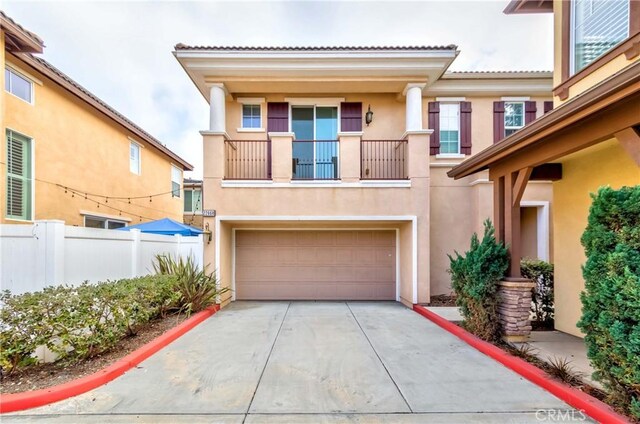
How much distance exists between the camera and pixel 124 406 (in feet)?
11.3

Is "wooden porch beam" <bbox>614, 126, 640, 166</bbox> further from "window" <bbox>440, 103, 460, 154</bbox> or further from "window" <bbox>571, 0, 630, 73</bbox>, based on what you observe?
"window" <bbox>440, 103, 460, 154</bbox>

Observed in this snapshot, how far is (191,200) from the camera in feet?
66.7

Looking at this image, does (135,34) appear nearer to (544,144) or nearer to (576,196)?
(544,144)

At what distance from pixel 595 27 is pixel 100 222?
14.2 m

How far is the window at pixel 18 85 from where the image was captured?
308 inches

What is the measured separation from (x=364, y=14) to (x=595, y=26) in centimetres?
633

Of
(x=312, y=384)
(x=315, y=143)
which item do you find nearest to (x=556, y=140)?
(x=312, y=384)

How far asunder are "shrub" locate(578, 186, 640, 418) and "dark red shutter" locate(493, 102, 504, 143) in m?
7.01

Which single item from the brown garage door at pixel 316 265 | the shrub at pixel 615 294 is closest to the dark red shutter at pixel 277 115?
the brown garage door at pixel 316 265

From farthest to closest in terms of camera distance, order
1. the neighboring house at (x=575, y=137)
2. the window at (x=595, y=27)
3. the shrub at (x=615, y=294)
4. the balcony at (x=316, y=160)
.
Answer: the balcony at (x=316, y=160), the window at (x=595, y=27), the neighboring house at (x=575, y=137), the shrub at (x=615, y=294)

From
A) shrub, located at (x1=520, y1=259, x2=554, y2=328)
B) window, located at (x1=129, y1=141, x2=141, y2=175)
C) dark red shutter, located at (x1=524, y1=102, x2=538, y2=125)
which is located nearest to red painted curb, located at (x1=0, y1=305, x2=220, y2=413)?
shrub, located at (x1=520, y1=259, x2=554, y2=328)

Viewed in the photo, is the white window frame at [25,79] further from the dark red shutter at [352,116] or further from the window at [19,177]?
the dark red shutter at [352,116]

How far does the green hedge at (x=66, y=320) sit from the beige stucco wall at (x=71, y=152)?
4879 millimetres

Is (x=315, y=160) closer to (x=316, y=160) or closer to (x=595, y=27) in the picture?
(x=316, y=160)
